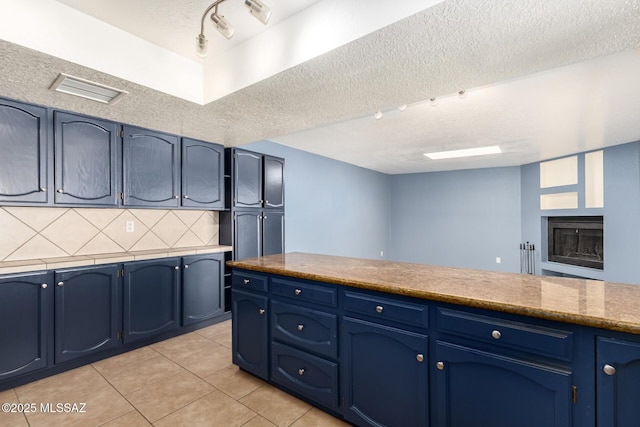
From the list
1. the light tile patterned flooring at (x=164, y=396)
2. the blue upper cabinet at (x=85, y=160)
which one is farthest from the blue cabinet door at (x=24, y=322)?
the blue upper cabinet at (x=85, y=160)

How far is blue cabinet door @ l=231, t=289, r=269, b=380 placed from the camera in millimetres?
2227

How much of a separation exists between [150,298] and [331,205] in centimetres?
346

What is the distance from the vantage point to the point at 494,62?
174cm

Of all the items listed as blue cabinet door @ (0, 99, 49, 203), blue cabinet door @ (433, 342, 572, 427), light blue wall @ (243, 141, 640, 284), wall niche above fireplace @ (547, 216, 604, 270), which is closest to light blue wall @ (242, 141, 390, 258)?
light blue wall @ (243, 141, 640, 284)

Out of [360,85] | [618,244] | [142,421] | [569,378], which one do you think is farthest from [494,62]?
[618,244]

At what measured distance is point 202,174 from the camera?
3555 millimetres

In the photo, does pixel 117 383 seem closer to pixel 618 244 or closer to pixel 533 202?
pixel 618 244

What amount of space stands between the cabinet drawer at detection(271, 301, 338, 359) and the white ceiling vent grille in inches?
75.9

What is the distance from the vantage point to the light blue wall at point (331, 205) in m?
4.84

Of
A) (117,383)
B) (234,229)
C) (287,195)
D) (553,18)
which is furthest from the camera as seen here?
(287,195)

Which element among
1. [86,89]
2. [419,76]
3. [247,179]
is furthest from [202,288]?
[419,76]

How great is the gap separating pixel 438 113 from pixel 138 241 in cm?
354

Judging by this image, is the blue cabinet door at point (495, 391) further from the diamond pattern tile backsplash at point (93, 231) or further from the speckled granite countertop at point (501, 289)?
the diamond pattern tile backsplash at point (93, 231)

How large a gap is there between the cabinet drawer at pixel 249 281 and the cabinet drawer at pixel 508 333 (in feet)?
4.17
